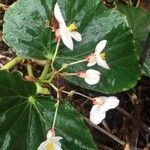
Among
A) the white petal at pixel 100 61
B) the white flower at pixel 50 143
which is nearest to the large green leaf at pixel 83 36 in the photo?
the white petal at pixel 100 61

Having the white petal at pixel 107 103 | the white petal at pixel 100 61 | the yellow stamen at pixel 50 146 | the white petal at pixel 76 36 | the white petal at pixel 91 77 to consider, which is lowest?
the yellow stamen at pixel 50 146

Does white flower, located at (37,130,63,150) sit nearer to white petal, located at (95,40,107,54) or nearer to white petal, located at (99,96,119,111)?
white petal, located at (99,96,119,111)

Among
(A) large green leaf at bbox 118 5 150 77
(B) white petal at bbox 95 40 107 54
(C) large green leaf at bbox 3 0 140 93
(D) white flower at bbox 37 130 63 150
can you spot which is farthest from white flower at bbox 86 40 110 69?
(A) large green leaf at bbox 118 5 150 77

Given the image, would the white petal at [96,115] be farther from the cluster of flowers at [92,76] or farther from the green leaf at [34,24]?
the green leaf at [34,24]

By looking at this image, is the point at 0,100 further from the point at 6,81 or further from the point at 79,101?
the point at 79,101

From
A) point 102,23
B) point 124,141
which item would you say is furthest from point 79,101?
point 102,23

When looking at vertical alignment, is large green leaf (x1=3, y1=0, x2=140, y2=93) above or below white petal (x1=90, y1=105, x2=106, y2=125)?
above

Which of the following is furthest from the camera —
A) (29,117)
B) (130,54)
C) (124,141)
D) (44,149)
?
(124,141)
